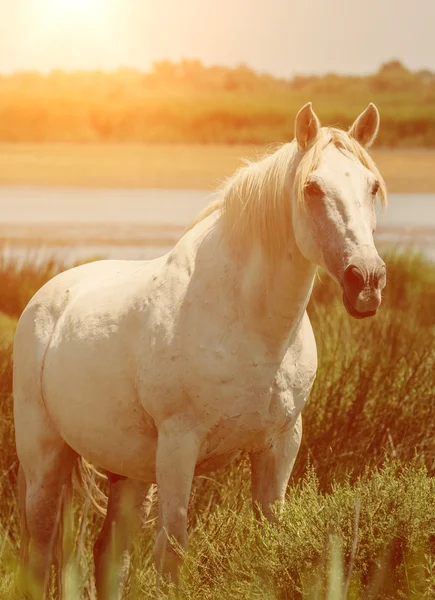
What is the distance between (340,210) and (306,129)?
1.03 feet

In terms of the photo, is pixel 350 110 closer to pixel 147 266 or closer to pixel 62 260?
pixel 62 260

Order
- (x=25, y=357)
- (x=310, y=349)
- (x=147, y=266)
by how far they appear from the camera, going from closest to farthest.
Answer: (x=310, y=349) → (x=147, y=266) → (x=25, y=357)

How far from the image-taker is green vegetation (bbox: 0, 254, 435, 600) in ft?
9.37

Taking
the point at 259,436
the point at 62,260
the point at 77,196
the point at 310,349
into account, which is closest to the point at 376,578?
the point at 259,436

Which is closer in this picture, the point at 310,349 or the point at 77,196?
the point at 310,349

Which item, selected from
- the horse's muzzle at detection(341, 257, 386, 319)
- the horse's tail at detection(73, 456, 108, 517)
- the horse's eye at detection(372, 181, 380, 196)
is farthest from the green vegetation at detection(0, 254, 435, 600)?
the horse's eye at detection(372, 181, 380, 196)

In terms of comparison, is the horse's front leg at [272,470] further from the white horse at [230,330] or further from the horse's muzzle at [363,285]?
the horse's muzzle at [363,285]

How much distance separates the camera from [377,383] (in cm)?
541

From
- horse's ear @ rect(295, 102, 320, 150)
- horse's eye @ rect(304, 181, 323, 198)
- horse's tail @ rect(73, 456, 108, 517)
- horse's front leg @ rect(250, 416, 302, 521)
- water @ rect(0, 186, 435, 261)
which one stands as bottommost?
water @ rect(0, 186, 435, 261)

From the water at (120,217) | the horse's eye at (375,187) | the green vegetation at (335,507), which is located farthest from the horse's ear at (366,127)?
the water at (120,217)

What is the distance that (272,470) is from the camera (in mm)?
3184

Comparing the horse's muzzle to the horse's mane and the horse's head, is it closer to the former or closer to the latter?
the horse's head

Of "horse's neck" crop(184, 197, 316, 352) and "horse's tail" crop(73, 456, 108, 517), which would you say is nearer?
"horse's neck" crop(184, 197, 316, 352)

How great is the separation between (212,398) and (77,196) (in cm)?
2134
